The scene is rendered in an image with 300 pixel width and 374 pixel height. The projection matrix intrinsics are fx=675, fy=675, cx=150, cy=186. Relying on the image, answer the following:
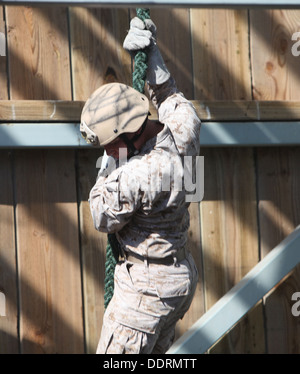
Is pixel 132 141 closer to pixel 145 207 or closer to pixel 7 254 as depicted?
pixel 145 207

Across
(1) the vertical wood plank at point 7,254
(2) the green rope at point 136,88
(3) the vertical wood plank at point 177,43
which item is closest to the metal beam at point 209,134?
(1) the vertical wood plank at point 7,254

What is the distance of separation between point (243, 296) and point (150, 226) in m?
0.94

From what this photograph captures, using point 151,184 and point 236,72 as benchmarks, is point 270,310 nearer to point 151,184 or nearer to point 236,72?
point 236,72

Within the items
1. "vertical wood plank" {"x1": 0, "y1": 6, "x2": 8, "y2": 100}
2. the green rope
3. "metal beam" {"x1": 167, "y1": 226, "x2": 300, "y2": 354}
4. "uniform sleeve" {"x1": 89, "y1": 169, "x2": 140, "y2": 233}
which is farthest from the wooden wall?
"uniform sleeve" {"x1": 89, "y1": 169, "x2": 140, "y2": 233}

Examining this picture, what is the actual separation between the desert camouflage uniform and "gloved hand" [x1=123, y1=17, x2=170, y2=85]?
0.11 metres

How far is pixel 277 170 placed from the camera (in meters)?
3.34

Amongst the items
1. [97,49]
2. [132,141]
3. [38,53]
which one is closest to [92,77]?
[97,49]

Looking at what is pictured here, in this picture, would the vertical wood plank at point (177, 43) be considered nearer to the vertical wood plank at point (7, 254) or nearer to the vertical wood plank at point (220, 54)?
the vertical wood plank at point (220, 54)

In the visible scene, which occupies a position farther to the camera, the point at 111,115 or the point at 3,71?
the point at 3,71

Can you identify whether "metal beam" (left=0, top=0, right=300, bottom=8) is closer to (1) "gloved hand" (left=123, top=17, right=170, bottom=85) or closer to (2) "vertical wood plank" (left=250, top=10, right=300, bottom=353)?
(1) "gloved hand" (left=123, top=17, right=170, bottom=85)

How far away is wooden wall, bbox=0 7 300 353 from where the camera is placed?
3100 mm

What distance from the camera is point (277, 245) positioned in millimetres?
3279

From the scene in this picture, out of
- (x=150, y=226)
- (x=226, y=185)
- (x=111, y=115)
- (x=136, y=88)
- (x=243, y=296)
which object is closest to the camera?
(x=111, y=115)

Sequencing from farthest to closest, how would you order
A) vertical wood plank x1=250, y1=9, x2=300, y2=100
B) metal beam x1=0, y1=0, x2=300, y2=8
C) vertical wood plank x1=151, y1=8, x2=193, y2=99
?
vertical wood plank x1=250, y1=9, x2=300, y2=100 → vertical wood plank x1=151, y1=8, x2=193, y2=99 → metal beam x1=0, y1=0, x2=300, y2=8
